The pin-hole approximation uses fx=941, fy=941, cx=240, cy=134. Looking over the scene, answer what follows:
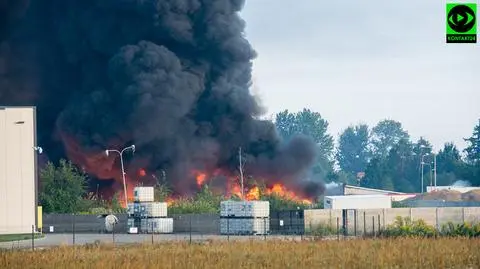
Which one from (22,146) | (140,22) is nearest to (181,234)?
(22,146)

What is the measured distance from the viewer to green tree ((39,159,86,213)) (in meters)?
95.3

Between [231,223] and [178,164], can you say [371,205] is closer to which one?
[231,223]

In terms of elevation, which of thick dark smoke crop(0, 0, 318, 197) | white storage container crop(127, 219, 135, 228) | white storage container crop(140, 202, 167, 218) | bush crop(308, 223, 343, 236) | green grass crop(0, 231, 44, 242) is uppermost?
thick dark smoke crop(0, 0, 318, 197)

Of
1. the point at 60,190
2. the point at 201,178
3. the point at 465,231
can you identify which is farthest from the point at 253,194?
the point at 465,231

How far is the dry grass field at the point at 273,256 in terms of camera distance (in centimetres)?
3781

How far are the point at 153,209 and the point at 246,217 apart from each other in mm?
9385

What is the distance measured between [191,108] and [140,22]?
11.6m

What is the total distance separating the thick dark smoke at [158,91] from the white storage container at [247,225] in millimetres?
32951

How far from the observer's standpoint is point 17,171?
76125 mm

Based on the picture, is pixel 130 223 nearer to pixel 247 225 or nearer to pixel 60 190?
pixel 247 225

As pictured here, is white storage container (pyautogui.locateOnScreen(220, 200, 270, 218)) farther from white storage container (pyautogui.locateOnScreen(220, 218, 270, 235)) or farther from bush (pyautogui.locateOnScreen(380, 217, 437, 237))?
bush (pyautogui.locateOnScreen(380, 217, 437, 237))

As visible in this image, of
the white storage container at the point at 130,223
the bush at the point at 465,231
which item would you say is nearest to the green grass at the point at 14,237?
the white storage container at the point at 130,223

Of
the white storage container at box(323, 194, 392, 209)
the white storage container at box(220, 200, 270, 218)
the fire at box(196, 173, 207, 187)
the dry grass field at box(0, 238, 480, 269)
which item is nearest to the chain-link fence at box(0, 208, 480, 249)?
the white storage container at box(220, 200, 270, 218)

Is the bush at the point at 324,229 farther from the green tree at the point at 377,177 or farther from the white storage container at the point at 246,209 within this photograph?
the green tree at the point at 377,177
